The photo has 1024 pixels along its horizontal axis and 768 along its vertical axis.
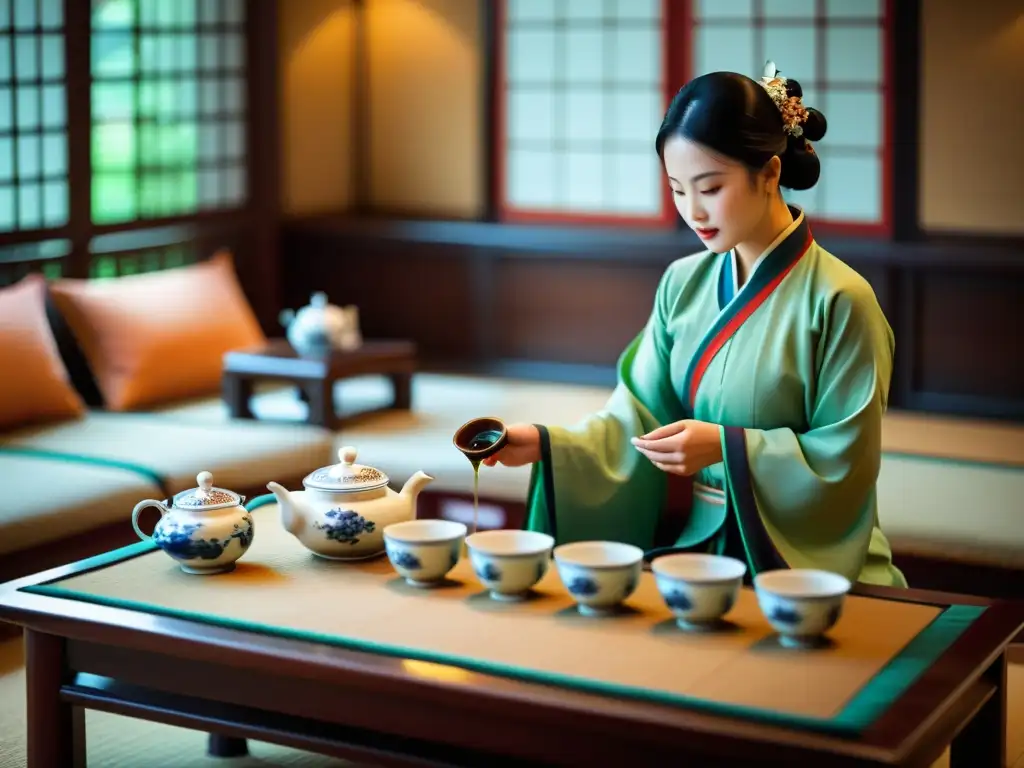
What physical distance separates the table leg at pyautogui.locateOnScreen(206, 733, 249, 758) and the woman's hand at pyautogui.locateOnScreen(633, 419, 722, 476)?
3.58ft

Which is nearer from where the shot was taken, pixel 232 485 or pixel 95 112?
pixel 232 485

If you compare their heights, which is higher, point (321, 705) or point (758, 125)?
point (758, 125)

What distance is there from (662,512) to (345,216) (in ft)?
11.7

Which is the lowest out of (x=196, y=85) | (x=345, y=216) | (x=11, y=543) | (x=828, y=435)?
(x=11, y=543)

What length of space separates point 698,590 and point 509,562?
1.01ft

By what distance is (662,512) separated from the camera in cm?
309

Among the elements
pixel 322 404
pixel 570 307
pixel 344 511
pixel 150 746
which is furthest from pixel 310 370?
pixel 344 511

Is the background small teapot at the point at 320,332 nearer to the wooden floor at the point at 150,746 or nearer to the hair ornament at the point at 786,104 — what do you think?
the wooden floor at the point at 150,746

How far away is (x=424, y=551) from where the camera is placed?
2594 millimetres

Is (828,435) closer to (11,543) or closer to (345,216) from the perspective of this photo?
(11,543)

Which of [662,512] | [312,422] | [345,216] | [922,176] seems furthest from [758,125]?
[345,216]

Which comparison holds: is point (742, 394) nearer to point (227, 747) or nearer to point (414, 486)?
point (414, 486)

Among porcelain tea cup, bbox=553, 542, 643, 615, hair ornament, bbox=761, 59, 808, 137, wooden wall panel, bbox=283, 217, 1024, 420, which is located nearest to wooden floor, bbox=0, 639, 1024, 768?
porcelain tea cup, bbox=553, 542, 643, 615

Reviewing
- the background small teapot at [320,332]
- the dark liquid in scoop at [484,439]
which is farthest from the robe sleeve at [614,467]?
the background small teapot at [320,332]
